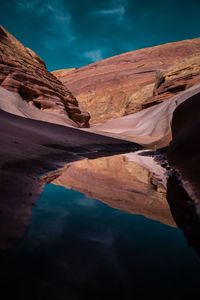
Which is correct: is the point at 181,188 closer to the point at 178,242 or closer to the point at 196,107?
the point at 178,242

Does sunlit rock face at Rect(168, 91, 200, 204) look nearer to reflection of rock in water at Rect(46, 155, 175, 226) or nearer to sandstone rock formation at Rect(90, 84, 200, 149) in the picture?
reflection of rock in water at Rect(46, 155, 175, 226)

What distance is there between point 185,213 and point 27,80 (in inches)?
583

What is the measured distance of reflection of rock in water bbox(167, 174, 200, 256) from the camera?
2.32 meters

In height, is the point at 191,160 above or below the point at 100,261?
above

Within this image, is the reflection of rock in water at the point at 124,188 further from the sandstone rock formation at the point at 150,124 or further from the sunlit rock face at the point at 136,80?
the sunlit rock face at the point at 136,80

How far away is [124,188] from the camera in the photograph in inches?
162

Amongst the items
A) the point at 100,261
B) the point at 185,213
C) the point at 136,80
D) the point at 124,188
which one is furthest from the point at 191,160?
the point at 136,80

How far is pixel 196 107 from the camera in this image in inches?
293

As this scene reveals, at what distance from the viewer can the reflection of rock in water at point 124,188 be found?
3.12m

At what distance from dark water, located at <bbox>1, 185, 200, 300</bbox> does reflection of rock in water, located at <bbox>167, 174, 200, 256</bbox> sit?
3.3 inches

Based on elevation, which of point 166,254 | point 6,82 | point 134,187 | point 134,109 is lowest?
point 166,254

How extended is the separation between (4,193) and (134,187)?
6.10 ft

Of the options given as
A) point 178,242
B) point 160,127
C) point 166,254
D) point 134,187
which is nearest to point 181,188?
point 134,187

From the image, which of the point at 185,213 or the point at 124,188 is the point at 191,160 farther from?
the point at 185,213
